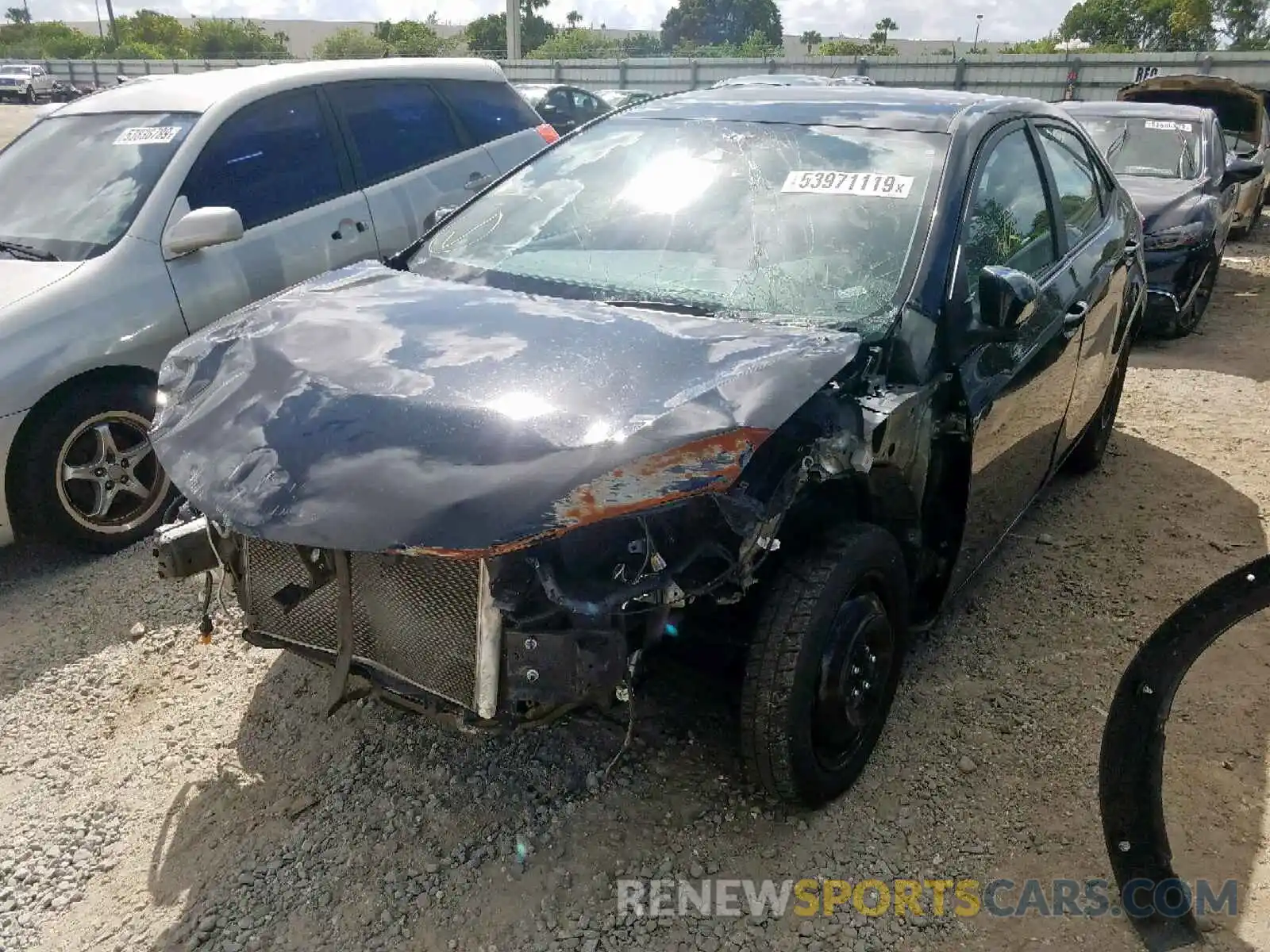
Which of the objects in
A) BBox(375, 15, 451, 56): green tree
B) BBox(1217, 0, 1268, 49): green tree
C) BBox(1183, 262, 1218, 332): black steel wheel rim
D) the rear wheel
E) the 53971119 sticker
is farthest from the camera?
BBox(375, 15, 451, 56): green tree

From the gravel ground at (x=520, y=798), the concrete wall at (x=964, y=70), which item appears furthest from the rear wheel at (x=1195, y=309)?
the concrete wall at (x=964, y=70)

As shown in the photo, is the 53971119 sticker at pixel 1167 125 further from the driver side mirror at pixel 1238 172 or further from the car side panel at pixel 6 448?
the car side panel at pixel 6 448

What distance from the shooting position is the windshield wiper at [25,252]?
3.96 m

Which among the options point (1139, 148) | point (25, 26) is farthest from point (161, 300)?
point (25, 26)

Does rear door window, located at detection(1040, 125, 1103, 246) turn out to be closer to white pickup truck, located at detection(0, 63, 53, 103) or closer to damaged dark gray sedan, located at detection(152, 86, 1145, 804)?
damaged dark gray sedan, located at detection(152, 86, 1145, 804)

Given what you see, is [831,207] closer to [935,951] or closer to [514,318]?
[514,318]

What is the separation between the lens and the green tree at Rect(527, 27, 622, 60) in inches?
1775

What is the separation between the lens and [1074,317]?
339cm

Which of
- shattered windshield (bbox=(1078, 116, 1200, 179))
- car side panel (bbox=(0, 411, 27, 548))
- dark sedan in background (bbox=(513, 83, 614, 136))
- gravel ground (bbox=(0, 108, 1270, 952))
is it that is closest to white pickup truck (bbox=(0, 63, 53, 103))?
dark sedan in background (bbox=(513, 83, 614, 136))

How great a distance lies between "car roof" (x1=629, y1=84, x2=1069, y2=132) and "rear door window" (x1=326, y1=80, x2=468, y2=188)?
1.97 metres

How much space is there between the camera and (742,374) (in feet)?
7.00

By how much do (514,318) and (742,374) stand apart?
700 mm

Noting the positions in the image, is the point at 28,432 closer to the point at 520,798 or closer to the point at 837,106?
the point at 520,798

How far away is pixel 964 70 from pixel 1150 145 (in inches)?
610
